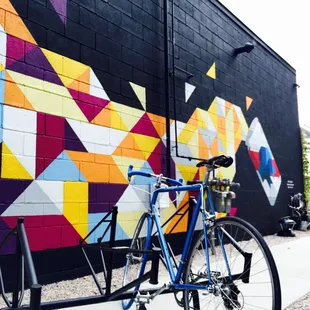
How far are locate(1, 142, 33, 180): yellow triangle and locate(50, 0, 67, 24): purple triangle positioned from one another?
1486mm

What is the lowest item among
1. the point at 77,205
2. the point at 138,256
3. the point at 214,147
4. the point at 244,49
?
the point at 138,256

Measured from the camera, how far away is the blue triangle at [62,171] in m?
3.40

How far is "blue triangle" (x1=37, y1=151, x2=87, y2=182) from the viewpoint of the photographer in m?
3.40

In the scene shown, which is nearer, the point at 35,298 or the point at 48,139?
the point at 35,298

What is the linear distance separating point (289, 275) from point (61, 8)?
3.77 meters

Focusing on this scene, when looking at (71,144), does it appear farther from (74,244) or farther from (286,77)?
(286,77)

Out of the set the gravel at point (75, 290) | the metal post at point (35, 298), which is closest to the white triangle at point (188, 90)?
the gravel at point (75, 290)

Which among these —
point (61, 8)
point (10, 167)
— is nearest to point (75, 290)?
point (10, 167)

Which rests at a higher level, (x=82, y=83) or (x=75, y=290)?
(x=82, y=83)

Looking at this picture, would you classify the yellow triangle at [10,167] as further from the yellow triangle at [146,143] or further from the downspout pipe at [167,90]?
the downspout pipe at [167,90]

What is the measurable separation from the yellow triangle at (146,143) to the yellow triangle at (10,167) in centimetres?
155

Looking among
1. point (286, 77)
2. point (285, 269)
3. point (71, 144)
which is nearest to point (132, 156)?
point (71, 144)

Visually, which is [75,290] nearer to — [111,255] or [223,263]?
[111,255]

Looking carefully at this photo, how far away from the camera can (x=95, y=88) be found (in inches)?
156
